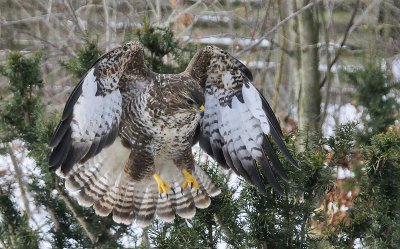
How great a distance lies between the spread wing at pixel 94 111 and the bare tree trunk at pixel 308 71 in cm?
245

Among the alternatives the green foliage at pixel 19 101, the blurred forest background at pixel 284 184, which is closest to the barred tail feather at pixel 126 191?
the blurred forest background at pixel 284 184

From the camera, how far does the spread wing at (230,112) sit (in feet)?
19.0

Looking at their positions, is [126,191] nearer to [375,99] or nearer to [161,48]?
[161,48]

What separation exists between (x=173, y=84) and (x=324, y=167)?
177 cm

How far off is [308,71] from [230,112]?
6.88ft

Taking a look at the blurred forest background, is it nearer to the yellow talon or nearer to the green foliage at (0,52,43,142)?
the green foliage at (0,52,43,142)

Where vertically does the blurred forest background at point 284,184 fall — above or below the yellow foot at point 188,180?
above

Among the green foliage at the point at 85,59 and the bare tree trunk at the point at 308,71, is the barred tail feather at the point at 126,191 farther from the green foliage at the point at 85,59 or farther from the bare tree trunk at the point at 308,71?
the bare tree trunk at the point at 308,71

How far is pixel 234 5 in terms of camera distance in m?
10.8

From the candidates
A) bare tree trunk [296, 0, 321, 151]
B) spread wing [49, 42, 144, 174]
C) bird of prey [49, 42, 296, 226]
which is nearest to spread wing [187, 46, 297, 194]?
bird of prey [49, 42, 296, 226]

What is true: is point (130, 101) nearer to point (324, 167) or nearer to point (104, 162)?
point (104, 162)

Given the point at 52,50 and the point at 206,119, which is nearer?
the point at 206,119

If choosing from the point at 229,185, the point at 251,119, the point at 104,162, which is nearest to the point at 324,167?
the point at 229,185

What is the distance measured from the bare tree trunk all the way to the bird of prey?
67.8 inches
